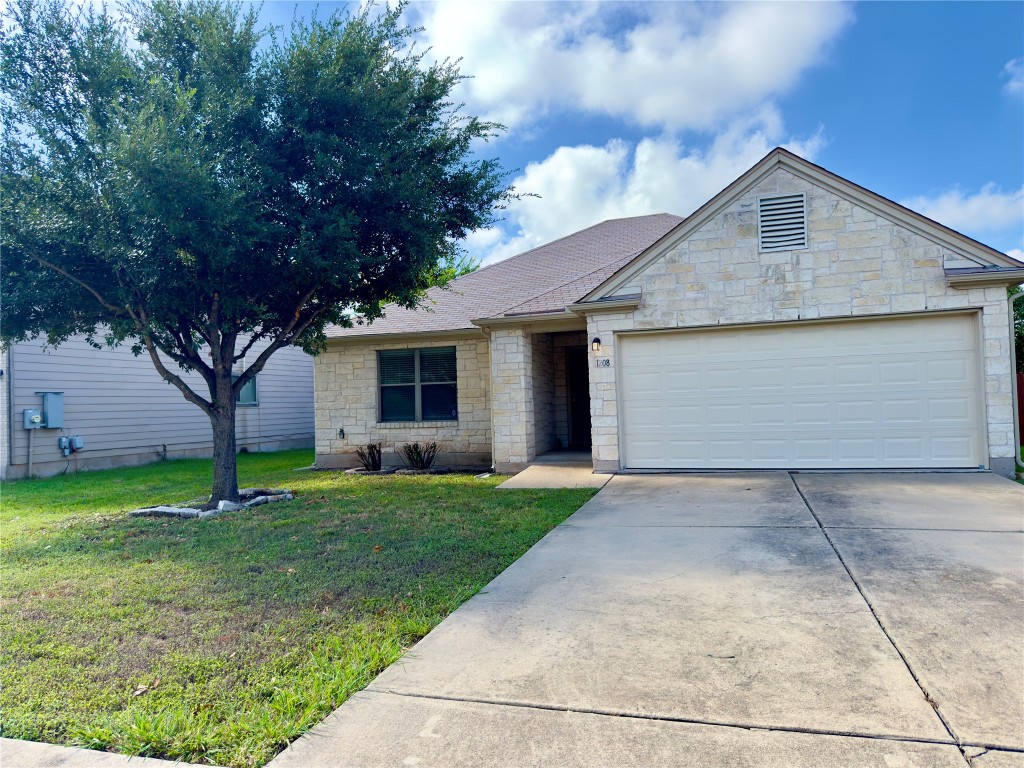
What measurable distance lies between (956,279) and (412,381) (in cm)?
1008

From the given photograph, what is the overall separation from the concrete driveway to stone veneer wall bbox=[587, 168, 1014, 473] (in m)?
4.23

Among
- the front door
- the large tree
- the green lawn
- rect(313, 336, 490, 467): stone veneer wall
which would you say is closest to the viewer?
the green lawn

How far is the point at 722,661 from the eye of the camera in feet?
11.0

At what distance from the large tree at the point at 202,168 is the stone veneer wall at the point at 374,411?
4.52 meters

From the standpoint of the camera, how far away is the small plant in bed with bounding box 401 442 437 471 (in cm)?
1310

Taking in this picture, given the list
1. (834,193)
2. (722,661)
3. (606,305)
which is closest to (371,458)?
(606,305)

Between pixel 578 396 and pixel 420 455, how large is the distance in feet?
12.9

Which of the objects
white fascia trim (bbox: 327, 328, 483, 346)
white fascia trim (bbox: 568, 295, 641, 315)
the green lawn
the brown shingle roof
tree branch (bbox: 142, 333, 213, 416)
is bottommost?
the green lawn

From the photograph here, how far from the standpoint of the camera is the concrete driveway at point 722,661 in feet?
8.43

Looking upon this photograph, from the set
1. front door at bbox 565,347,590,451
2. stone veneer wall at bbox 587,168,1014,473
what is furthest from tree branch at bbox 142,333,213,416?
front door at bbox 565,347,590,451

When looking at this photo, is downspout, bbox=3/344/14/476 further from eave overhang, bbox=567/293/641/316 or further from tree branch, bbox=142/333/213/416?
eave overhang, bbox=567/293/641/316

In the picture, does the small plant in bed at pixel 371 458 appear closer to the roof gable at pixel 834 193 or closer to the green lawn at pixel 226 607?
the green lawn at pixel 226 607

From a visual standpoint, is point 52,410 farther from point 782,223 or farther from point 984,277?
point 984,277

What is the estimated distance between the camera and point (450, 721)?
282cm
